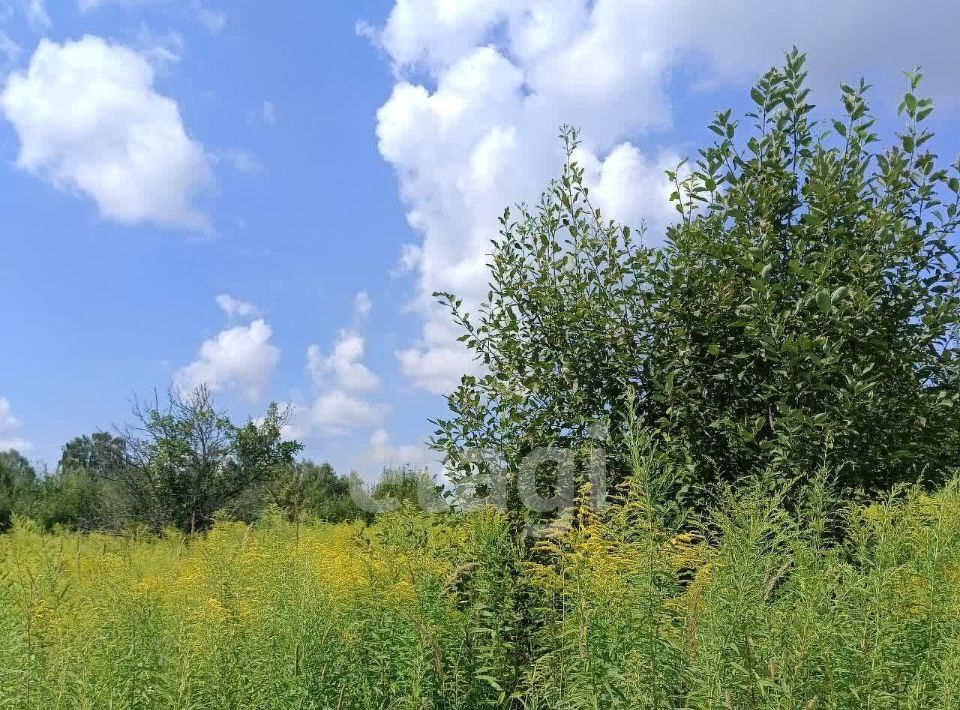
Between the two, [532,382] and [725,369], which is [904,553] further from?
[532,382]

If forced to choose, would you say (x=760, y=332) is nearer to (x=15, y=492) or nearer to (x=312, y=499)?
(x=312, y=499)

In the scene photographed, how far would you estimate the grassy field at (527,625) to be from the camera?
290 centimetres

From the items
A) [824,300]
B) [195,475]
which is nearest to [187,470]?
[195,475]

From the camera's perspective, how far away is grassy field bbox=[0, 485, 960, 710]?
9.53ft

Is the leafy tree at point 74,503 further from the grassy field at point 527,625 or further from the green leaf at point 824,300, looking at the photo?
the green leaf at point 824,300

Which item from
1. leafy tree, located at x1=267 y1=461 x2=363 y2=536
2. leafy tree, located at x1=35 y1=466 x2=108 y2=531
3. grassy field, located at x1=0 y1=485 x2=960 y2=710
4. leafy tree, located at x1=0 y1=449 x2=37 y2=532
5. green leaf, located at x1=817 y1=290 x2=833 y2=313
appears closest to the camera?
grassy field, located at x1=0 y1=485 x2=960 y2=710

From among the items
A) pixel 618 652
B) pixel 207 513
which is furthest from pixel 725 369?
pixel 207 513

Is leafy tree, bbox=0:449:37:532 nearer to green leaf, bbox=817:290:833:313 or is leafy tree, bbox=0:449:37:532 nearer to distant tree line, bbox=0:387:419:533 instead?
distant tree line, bbox=0:387:419:533

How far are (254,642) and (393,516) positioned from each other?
142 cm

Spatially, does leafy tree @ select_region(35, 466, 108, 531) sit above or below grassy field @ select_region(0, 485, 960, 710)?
above

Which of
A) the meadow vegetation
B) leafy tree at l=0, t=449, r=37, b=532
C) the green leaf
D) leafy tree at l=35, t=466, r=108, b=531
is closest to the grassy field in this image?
the meadow vegetation

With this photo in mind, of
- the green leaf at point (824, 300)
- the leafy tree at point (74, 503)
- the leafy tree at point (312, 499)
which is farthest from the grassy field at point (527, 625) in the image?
the leafy tree at point (74, 503)

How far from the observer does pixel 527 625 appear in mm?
4906

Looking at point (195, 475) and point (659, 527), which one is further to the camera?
point (195, 475)
